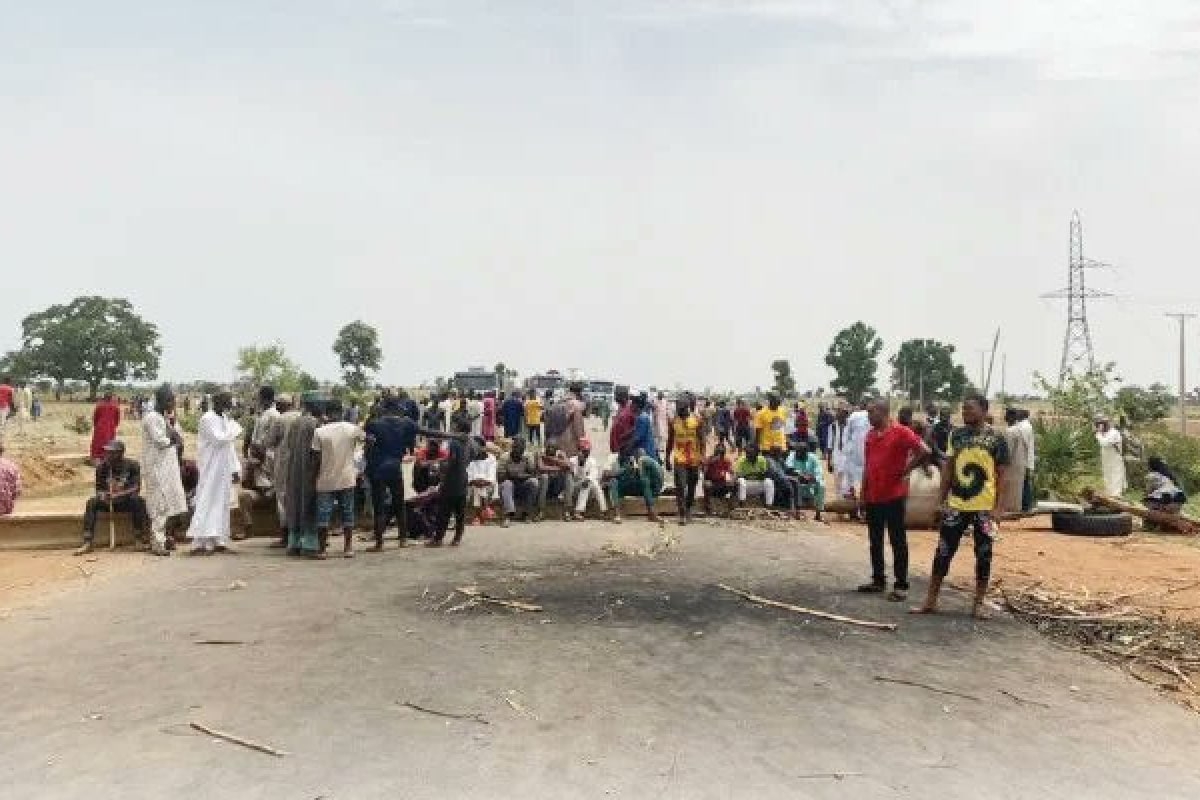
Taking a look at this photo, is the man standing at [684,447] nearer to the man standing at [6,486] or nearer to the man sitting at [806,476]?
the man sitting at [806,476]

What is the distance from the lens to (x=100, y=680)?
6156 millimetres

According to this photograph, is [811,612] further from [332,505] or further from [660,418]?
[660,418]

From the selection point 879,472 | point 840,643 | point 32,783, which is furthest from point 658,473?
point 32,783

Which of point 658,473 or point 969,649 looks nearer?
point 969,649

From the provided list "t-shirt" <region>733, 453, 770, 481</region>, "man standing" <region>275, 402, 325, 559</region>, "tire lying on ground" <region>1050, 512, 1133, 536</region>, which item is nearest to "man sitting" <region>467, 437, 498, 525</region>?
"man standing" <region>275, 402, 325, 559</region>

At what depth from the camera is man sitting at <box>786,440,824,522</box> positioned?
611 inches

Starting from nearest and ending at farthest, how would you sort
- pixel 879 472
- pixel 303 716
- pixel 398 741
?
pixel 398 741
pixel 303 716
pixel 879 472

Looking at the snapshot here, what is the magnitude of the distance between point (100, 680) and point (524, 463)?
8.60 m

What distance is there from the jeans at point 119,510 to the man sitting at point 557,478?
5.44 m

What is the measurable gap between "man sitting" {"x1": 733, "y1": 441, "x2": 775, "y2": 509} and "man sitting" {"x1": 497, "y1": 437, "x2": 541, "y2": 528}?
339cm

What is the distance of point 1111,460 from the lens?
18188 mm

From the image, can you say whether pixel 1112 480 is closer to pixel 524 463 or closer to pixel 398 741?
pixel 524 463

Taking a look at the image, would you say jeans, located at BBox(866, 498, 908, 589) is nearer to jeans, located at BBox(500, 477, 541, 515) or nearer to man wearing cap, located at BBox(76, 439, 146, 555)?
jeans, located at BBox(500, 477, 541, 515)

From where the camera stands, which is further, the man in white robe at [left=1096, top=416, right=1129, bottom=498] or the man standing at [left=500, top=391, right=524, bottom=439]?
the man standing at [left=500, top=391, right=524, bottom=439]
